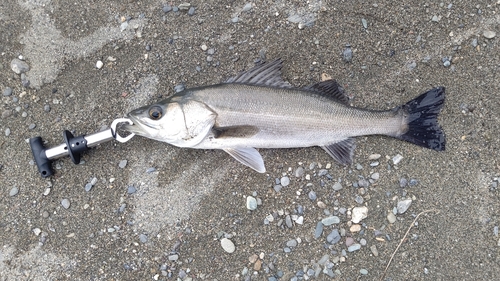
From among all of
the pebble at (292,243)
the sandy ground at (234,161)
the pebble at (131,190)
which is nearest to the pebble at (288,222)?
the sandy ground at (234,161)

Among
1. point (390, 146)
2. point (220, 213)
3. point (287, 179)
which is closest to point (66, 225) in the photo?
point (220, 213)

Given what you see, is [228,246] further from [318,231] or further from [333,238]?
[333,238]

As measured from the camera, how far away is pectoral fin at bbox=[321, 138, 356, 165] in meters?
4.08

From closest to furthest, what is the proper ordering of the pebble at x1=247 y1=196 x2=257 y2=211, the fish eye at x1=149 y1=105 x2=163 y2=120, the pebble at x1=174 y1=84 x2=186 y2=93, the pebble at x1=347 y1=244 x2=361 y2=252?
the fish eye at x1=149 y1=105 x2=163 y2=120 < the pebble at x1=347 y1=244 x2=361 y2=252 < the pebble at x1=247 y1=196 x2=257 y2=211 < the pebble at x1=174 y1=84 x2=186 y2=93

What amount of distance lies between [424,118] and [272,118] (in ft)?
5.57

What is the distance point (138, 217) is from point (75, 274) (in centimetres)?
95

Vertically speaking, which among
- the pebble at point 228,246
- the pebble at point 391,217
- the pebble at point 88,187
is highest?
the pebble at point 88,187

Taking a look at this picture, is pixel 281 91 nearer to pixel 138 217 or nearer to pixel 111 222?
pixel 138 217

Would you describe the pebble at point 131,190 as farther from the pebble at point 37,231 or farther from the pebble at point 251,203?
the pebble at point 251,203

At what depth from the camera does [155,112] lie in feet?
12.4

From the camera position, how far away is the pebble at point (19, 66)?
4.43 meters

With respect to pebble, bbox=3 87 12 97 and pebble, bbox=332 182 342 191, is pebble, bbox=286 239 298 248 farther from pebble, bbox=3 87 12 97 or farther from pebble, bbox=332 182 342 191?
pebble, bbox=3 87 12 97

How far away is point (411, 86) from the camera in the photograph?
4219 millimetres

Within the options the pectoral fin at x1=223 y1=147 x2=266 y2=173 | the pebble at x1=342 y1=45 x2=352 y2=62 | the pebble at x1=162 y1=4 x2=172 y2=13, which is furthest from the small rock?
the pebble at x1=342 y1=45 x2=352 y2=62
